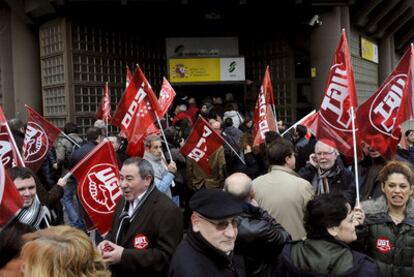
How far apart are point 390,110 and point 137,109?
328 centimetres

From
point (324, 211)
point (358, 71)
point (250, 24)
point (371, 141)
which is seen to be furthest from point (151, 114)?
point (358, 71)

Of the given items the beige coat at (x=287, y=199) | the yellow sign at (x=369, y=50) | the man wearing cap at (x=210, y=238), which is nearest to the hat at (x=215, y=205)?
the man wearing cap at (x=210, y=238)

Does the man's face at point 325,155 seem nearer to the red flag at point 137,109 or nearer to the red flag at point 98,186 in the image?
the red flag at point 98,186

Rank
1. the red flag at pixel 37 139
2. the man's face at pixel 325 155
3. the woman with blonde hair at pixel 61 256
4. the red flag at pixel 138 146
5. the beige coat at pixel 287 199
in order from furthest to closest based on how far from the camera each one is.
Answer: the red flag at pixel 138 146, the red flag at pixel 37 139, the man's face at pixel 325 155, the beige coat at pixel 287 199, the woman with blonde hair at pixel 61 256

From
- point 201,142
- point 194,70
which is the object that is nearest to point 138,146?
point 201,142

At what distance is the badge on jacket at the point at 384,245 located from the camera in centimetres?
351

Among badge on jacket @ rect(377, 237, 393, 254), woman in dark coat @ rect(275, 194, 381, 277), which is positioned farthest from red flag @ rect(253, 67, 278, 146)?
woman in dark coat @ rect(275, 194, 381, 277)

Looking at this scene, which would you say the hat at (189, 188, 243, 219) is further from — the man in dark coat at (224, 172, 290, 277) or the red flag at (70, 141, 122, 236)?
the red flag at (70, 141, 122, 236)

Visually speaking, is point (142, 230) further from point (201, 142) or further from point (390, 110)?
point (201, 142)

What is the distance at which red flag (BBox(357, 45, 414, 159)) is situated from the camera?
16.6 ft

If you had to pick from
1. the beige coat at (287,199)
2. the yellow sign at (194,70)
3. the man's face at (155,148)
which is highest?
the yellow sign at (194,70)

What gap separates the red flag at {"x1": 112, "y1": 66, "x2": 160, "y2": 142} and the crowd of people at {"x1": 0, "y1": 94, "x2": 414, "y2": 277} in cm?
226

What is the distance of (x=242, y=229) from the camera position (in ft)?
11.3

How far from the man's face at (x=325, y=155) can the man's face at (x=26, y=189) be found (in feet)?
8.95
